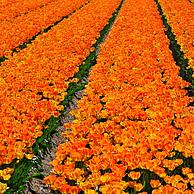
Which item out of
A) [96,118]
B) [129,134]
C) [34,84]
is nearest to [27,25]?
[34,84]

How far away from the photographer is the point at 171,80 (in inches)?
386

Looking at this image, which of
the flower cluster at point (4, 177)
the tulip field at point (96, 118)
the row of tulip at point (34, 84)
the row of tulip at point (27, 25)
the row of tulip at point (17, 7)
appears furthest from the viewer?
the row of tulip at point (17, 7)

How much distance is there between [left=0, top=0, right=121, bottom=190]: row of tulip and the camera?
6.09 meters

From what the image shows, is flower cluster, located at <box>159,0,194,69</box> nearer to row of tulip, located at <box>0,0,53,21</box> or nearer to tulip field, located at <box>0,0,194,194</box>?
tulip field, located at <box>0,0,194,194</box>

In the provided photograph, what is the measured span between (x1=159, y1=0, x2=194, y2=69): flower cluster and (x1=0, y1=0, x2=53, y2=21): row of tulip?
327 inches

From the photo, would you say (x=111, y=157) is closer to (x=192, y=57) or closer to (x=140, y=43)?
(x=192, y=57)

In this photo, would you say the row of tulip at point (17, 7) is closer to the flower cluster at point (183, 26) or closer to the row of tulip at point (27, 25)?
the row of tulip at point (27, 25)

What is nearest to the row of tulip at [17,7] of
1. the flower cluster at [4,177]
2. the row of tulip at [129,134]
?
the row of tulip at [129,134]

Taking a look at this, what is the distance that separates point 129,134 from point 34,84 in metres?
3.23

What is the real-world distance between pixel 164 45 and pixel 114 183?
10155 mm

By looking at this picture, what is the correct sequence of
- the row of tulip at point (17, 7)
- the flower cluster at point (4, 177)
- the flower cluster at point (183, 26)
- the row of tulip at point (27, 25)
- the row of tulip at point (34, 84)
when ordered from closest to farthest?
the flower cluster at point (4, 177) < the row of tulip at point (34, 84) < the flower cluster at point (183, 26) < the row of tulip at point (27, 25) < the row of tulip at point (17, 7)

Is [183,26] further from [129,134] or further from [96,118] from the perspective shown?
[129,134]

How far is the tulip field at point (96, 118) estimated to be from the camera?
17.5ft

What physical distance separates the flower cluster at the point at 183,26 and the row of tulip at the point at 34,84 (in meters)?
3.05
